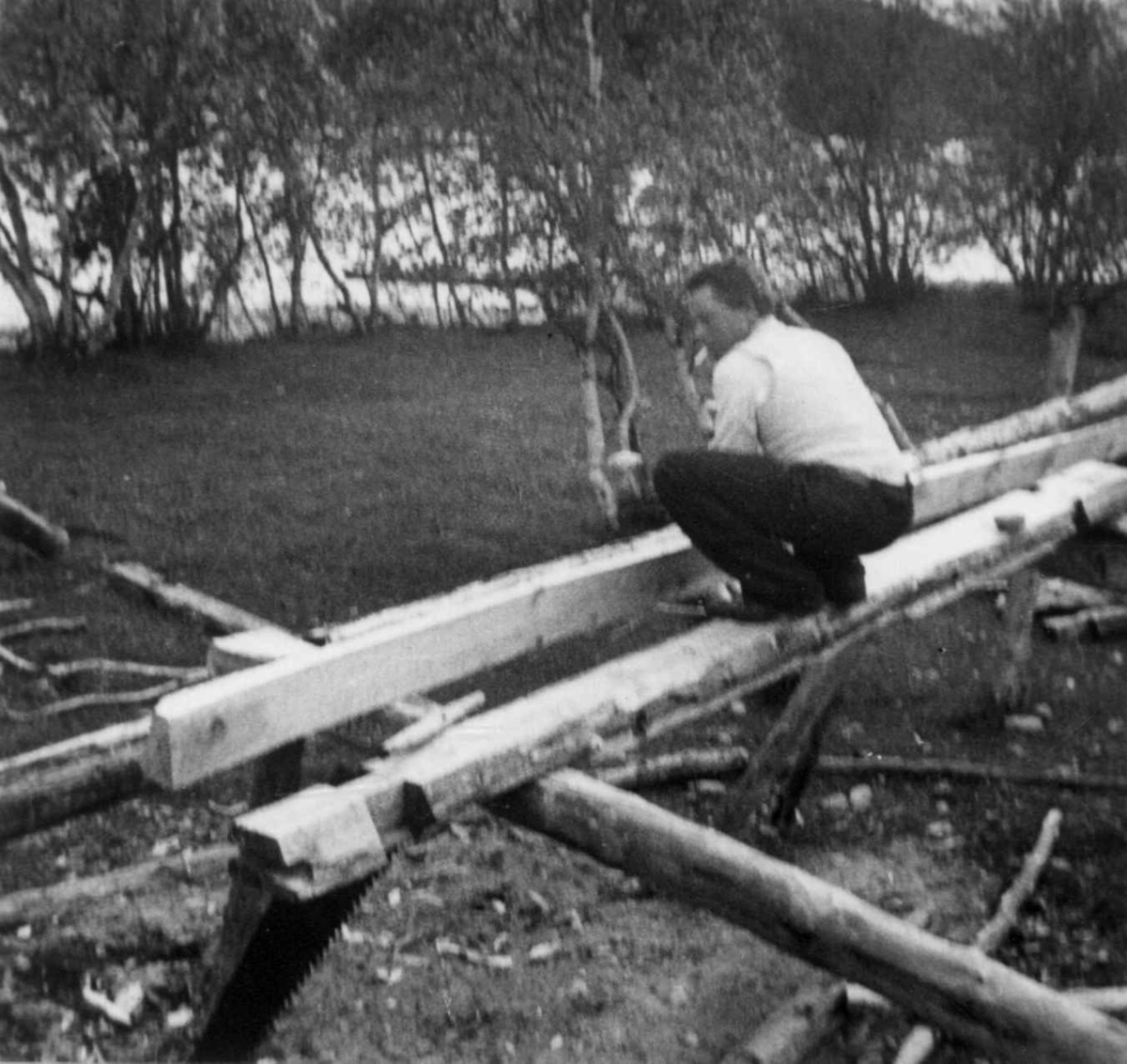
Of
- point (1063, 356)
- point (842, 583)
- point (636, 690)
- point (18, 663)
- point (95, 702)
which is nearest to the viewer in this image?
point (636, 690)

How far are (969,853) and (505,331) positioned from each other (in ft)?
13.4

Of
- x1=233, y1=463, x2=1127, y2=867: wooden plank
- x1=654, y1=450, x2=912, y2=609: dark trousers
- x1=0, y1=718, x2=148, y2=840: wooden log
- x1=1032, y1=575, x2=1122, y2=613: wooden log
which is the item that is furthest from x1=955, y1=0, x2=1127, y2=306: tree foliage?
x1=0, y1=718, x2=148, y2=840: wooden log

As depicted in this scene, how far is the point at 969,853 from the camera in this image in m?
5.41

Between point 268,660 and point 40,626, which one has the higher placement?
point 268,660

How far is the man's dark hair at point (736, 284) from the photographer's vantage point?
163 inches

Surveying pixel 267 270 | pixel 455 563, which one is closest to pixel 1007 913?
pixel 455 563

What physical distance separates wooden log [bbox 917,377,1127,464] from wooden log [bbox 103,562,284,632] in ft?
10.8

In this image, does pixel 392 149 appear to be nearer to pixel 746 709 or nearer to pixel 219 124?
pixel 219 124

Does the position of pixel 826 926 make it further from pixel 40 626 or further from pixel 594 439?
pixel 594 439

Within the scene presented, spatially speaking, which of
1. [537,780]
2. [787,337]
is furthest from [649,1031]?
[787,337]

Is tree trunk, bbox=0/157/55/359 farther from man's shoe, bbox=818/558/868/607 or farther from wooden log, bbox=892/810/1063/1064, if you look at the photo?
wooden log, bbox=892/810/1063/1064

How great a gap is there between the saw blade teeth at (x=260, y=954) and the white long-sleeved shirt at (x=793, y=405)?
1814 mm

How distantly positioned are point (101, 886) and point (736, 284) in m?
2.71

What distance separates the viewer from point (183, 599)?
7098mm
